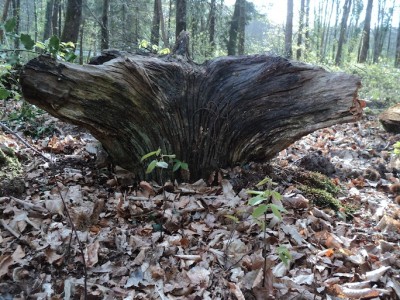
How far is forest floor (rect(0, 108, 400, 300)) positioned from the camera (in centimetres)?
251

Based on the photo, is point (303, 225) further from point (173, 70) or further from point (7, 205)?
Result: point (7, 205)

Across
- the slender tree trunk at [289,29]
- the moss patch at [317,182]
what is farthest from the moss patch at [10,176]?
the slender tree trunk at [289,29]

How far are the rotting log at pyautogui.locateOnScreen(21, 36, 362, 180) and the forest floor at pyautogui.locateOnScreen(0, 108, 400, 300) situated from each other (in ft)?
1.17

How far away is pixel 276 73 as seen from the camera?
4211 mm

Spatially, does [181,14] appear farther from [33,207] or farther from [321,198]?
[33,207]

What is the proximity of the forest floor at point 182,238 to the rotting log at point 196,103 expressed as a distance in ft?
1.17

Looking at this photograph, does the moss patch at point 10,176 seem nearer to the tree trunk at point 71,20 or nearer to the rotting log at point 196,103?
the rotting log at point 196,103

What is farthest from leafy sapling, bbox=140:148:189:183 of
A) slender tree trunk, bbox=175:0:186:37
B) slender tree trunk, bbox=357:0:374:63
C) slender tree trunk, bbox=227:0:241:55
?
slender tree trunk, bbox=357:0:374:63

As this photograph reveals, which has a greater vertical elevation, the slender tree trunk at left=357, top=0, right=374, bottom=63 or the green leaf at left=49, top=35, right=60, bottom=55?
the slender tree trunk at left=357, top=0, right=374, bottom=63

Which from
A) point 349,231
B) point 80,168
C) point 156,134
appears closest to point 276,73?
point 156,134

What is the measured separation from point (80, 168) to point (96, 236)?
1.26m

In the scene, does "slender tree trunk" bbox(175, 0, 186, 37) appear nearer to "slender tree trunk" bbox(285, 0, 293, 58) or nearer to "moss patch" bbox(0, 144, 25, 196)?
"moss patch" bbox(0, 144, 25, 196)

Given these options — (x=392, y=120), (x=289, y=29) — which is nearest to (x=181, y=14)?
(x=392, y=120)

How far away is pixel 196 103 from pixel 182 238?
Result: 160 centimetres
